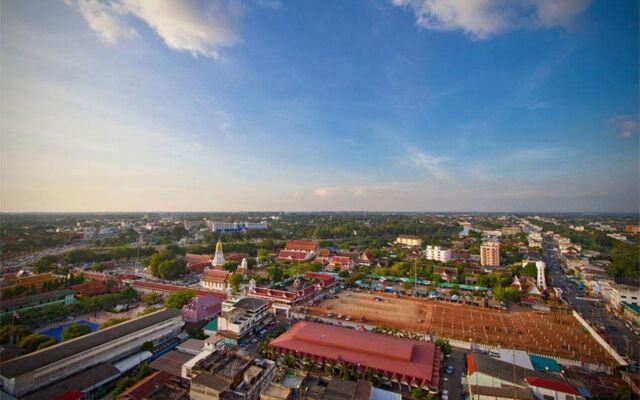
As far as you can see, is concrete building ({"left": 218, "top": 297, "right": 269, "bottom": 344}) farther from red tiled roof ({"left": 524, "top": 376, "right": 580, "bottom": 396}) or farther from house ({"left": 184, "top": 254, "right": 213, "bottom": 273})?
house ({"left": 184, "top": 254, "right": 213, "bottom": 273})

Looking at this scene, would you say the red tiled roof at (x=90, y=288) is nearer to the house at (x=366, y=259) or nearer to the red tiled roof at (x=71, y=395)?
the red tiled roof at (x=71, y=395)

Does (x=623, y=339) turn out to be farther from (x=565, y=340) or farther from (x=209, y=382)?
(x=209, y=382)

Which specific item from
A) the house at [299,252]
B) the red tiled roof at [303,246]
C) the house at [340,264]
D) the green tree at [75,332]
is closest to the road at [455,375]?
the green tree at [75,332]

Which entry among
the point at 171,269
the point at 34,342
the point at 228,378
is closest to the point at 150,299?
the point at 171,269

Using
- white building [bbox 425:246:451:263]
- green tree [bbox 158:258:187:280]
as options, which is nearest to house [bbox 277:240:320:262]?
green tree [bbox 158:258:187:280]

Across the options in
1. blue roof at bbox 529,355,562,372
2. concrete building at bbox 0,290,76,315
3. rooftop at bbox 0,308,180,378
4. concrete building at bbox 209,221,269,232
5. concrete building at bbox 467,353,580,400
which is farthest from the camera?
concrete building at bbox 209,221,269,232

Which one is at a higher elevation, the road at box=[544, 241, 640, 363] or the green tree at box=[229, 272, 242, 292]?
the green tree at box=[229, 272, 242, 292]
